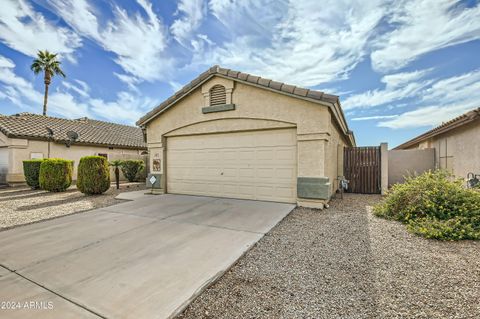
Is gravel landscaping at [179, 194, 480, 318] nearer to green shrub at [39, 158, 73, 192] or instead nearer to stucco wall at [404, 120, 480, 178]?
stucco wall at [404, 120, 480, 178]

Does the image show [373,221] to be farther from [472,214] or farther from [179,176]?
[179,176]

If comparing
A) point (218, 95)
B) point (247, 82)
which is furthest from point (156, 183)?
point (247, 82)

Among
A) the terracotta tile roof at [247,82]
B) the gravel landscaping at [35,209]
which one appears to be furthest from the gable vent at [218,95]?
the gravel landscaping at [35,209]

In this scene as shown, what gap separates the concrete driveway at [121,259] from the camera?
8.14ft

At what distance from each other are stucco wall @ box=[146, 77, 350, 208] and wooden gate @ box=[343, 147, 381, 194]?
313cm

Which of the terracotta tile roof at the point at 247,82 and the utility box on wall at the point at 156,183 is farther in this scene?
the utility box on wall at the point at 156,183

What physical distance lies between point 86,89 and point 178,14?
1320cm

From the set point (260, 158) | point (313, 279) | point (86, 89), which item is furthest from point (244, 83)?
point (86, 89)

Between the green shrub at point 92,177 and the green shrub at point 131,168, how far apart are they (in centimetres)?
508

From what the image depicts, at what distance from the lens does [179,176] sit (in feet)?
31.8

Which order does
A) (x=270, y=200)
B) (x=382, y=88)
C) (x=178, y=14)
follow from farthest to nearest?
(x=382, y=88), (x=178, y=14), (x=270, y=200)

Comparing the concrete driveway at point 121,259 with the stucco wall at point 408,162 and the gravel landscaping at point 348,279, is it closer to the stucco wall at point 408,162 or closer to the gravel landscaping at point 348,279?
the gravel landscaping at point 348,279

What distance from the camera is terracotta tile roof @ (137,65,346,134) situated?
6741 mm

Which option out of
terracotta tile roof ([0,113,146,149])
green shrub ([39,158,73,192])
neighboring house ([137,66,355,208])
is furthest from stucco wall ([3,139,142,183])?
neighboring house ([137,66,355,208])
